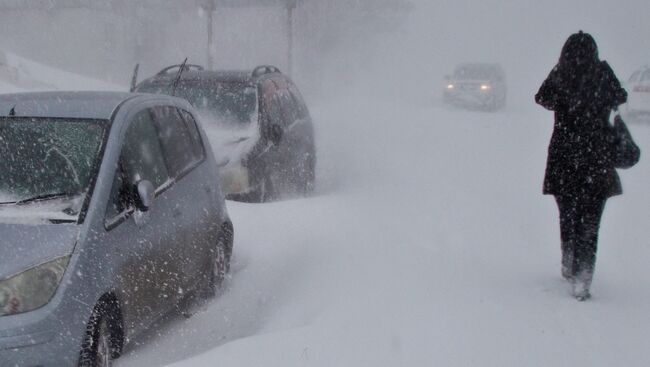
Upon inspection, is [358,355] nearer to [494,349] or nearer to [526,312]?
[494,349]

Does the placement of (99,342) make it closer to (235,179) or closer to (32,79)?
(235,179)

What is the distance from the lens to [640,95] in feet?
73.9

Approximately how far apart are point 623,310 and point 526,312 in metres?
0.75

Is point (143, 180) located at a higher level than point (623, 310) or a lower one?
higher

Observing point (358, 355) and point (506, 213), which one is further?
point (506, 213)

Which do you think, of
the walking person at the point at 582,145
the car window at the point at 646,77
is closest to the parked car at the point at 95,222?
the walking person at the point at 582,145

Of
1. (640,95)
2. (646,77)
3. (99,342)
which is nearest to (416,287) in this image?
(99,342)

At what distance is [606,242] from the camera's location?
336 inches

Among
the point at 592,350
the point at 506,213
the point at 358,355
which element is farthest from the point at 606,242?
the point at 358,355

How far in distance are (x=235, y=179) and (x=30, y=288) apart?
423cm

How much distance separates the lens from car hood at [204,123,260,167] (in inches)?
312

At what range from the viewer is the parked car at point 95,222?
3.73 meters

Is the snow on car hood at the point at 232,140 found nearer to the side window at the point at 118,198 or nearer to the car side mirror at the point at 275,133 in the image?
the car side mirror at the point at 275,133

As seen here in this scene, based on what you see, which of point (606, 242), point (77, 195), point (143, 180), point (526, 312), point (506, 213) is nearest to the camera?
point (77, 195)
